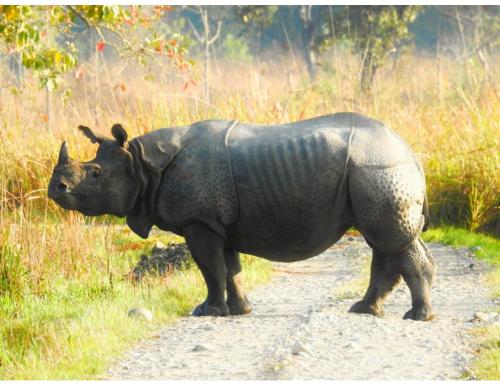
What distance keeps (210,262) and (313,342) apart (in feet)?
3.72

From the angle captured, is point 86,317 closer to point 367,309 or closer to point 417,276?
point 367,309

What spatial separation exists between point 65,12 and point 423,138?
182 inches

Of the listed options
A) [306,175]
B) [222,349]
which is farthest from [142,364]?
[306,175]

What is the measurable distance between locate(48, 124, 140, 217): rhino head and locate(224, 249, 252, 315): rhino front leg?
0.76 metres

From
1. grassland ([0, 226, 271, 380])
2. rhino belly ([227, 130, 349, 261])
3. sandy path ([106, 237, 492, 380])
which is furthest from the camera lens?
rhino belly ([227, 130, 349, 261])

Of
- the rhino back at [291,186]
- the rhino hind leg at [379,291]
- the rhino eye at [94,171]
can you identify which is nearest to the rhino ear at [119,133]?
the rhino eye at [94,171]

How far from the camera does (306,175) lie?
715 centimetres

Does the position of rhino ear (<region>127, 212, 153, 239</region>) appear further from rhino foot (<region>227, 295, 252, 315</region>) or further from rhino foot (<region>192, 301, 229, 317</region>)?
rhino foot (<region>227, 295, 252, 315</region>)

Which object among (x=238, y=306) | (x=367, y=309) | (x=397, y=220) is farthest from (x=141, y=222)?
(x=397, y=220)

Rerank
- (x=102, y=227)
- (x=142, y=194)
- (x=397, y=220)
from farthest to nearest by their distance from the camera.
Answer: (x=102, y=227) < (x=142, y=194) < (x=397, y=220)

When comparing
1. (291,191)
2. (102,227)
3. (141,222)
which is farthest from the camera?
(102,227)

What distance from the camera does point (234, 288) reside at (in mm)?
7605

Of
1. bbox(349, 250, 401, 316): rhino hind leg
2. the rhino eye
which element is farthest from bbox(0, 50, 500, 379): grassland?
bbox(349, 250, 401, 316): rhino hind leg

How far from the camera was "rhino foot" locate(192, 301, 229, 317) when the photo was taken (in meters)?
7.43
